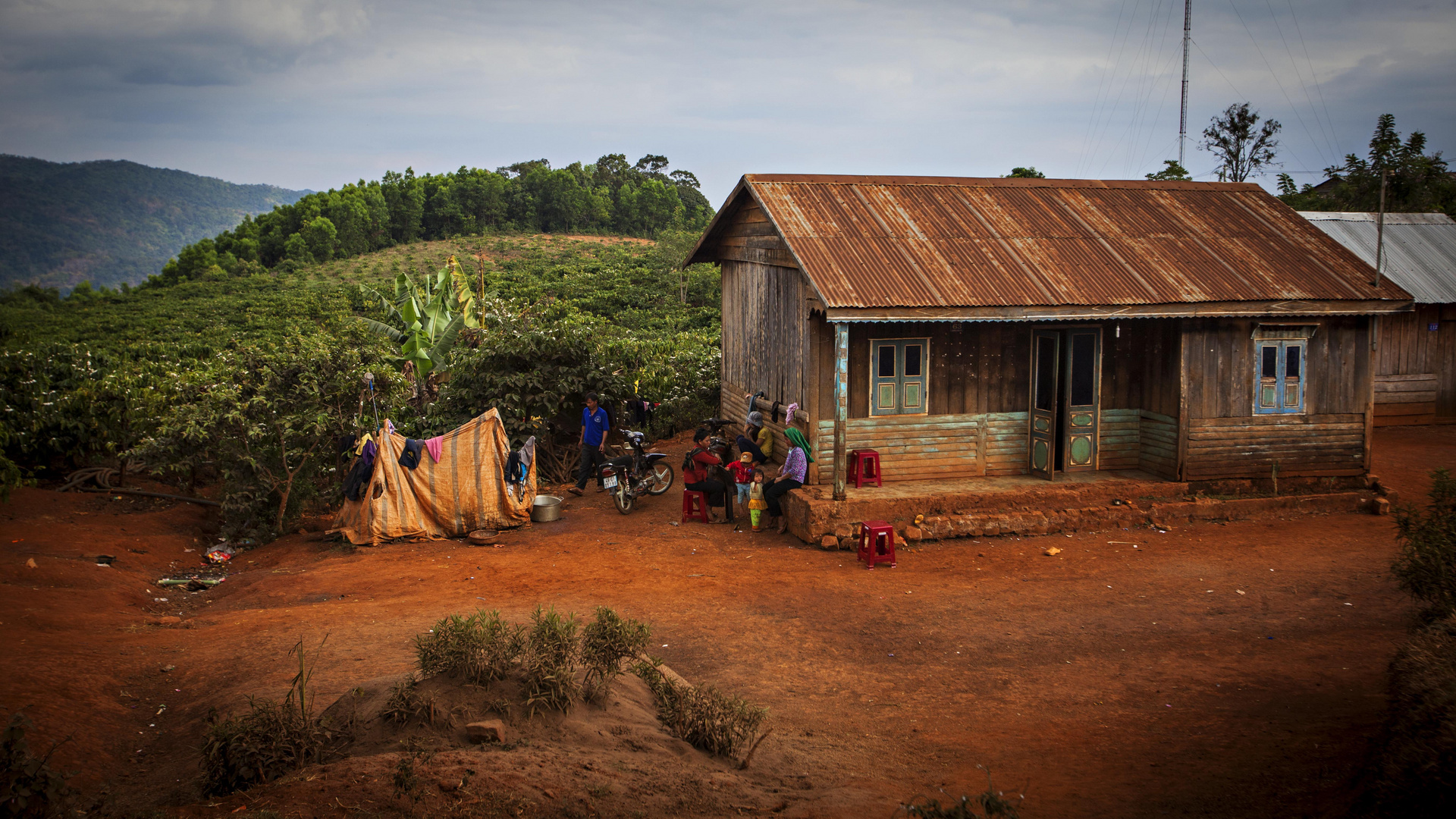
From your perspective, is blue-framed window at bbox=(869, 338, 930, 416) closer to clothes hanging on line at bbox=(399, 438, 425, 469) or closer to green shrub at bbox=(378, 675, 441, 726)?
clothes hanging on line at bbox=(399, 438, 425, 469)

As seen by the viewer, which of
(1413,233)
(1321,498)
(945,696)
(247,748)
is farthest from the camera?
(1413,233)

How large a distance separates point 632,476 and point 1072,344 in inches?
277

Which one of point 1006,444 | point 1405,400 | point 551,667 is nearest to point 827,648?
point 551,667

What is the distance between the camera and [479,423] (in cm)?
1198

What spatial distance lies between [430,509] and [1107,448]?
10344mm

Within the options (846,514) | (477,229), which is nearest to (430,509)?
(846,514)

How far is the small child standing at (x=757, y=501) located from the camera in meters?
11.9

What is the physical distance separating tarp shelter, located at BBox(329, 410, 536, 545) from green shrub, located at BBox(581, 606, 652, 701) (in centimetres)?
649

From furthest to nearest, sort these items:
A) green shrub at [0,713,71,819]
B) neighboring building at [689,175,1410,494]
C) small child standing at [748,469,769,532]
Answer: neighboring building at [689,175,1410,494], small child standing at [748,469,769,532], green shrub at [0,713,71,819]

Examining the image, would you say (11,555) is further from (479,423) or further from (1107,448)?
(1107,448)

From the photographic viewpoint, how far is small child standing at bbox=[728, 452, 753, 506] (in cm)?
1226

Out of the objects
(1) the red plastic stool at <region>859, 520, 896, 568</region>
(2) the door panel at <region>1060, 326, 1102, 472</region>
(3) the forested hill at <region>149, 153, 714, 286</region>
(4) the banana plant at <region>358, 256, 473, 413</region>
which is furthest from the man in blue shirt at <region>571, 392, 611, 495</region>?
(3) the forested hill at <region>149, 153, 714, 286</region>

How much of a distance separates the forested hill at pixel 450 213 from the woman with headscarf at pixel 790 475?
55022mm

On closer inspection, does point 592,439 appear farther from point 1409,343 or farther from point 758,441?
point 1409,343
